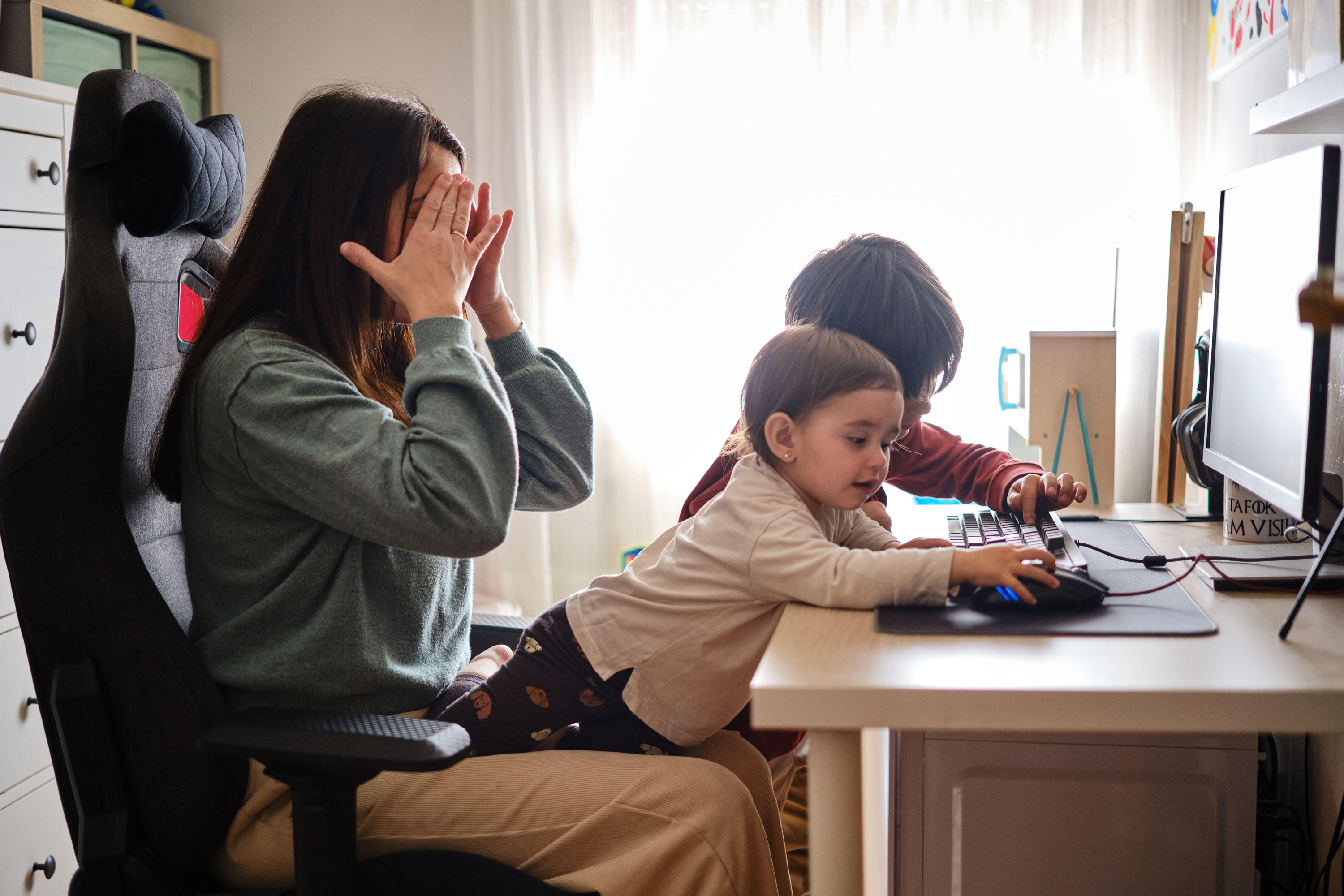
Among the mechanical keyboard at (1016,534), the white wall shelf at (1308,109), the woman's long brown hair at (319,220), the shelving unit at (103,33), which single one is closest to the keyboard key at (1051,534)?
the mechanical keyboard at (1016,534)

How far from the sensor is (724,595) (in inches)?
40.8

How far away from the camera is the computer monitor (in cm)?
93

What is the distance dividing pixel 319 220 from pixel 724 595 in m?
0.56

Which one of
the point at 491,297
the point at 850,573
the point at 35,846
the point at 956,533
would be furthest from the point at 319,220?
the point at 35,846

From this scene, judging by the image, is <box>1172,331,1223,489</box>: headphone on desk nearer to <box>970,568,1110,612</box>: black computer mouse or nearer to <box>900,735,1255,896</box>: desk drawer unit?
<box>900,735,1255,896</box>: desk drawer unit

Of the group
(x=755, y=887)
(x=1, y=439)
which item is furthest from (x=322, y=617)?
(x=1, y=439)

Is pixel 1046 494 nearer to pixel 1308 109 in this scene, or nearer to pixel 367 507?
pixel 1308 109

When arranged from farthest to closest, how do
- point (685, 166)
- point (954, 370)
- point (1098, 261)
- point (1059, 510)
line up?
point (685, 166)
point (1098, 261)
point (1059, 510)
point (954, 370)

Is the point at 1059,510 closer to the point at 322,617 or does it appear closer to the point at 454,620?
the point at 454,620

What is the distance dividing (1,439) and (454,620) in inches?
50.4

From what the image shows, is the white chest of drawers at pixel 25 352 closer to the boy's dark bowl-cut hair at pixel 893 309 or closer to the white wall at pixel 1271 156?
the boy's dark bowl-cut hair at pixel 893 309

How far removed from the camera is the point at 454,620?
1.15 metres

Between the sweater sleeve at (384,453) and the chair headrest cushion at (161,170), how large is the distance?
161 mm

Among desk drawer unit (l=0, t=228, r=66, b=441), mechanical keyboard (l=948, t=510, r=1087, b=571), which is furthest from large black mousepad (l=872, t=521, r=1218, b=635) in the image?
desk drawer unit (l=0, t=228, r=66, b=441)
